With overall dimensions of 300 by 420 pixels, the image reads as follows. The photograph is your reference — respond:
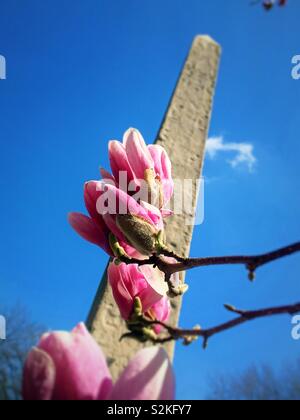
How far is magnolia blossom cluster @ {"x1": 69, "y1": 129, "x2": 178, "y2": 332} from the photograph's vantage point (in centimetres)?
35

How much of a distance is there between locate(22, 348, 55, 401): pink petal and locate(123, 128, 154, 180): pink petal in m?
0.21

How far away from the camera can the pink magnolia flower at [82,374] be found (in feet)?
0.71

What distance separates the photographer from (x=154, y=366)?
0.23m

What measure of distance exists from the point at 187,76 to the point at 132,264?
9.08ft

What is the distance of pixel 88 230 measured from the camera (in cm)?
39

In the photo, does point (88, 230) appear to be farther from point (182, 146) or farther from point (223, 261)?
point (182, 146)

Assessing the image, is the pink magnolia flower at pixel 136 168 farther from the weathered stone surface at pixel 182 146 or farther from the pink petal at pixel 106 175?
the weathered stone surface at pixel 182 146

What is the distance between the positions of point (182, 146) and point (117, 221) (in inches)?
71.1

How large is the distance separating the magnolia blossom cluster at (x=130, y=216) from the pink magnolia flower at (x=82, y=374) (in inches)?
4.9

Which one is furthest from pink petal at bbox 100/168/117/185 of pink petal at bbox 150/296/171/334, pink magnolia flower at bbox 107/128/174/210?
pink petal at bbox 150/296/171/334

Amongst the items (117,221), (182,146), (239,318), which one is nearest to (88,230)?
(117,221)

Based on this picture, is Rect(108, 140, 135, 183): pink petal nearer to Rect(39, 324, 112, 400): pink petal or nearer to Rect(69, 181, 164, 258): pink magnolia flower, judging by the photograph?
Rect(69, 181, 164, 258): pink magnolia flower
